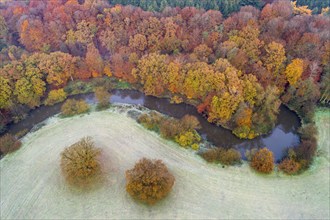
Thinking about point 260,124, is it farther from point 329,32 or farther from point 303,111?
point 329,32

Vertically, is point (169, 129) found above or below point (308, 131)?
above

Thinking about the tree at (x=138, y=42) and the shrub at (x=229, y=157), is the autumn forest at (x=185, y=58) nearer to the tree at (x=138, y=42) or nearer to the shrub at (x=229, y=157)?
the tree at (x=138, y=42)

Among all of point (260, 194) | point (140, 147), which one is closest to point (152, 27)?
point (140, 147)

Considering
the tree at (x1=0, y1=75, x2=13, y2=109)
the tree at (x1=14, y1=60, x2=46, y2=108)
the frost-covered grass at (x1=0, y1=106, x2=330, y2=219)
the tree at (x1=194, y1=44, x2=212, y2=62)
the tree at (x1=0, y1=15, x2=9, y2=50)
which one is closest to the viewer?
the frost-covered grass at (x1=0, y1=106, x2=330, y2=219)

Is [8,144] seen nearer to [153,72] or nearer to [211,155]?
[153,72]

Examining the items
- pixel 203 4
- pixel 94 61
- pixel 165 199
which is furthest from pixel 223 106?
pixel 203 4

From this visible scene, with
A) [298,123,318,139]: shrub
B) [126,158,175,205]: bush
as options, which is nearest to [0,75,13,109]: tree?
[126,158,175,205]: bush

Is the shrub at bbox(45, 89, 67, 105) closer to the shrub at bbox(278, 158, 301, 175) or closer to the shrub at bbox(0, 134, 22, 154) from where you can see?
the shrub at bbox(0, 134, 22, 154)
